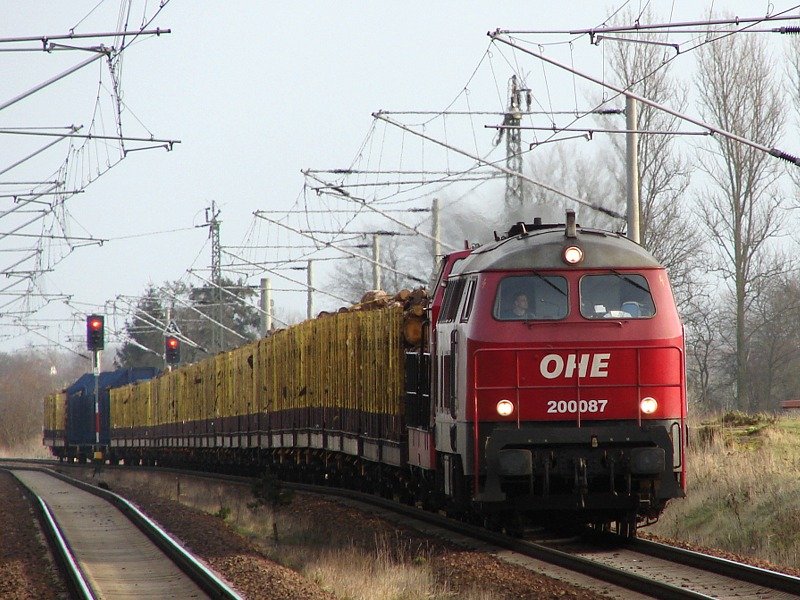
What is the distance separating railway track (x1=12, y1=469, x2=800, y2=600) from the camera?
9891 millimetres

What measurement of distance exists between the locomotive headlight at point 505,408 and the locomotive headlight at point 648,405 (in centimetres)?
127

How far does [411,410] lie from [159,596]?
5036 mm

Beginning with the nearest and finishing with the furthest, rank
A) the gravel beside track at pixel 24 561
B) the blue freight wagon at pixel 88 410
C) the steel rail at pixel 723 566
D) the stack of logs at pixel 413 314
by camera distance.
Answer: the steel rail at pixel 723 566
the gravel beside track at pixel 24 561
the stack of logs at pixel 413 314
the blue freight wagon at pixel 88 410

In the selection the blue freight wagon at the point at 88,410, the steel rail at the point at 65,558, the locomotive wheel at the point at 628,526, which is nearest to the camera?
the steel rail at the point at 65,558

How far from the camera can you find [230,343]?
85500 millimetres

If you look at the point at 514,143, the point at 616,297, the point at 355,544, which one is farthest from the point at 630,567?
the point at 514,143

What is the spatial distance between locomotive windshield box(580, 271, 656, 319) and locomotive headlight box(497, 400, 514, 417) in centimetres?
119

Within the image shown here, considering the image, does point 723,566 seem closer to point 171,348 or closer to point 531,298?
point 531,298

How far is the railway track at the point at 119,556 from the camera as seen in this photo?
12.2 metres

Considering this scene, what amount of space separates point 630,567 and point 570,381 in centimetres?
187

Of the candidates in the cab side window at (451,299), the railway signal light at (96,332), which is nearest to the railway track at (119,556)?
the cab side window at (451,299)

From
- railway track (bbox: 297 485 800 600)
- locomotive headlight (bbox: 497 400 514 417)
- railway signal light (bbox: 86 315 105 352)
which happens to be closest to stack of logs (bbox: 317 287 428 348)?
railway track (bbox: 297 485 800 600)

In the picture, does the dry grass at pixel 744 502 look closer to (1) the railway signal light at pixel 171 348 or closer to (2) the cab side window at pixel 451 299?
(2) the cab side window at pixel 451 299

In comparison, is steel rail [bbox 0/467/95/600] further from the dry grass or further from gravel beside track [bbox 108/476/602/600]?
the dry grass
